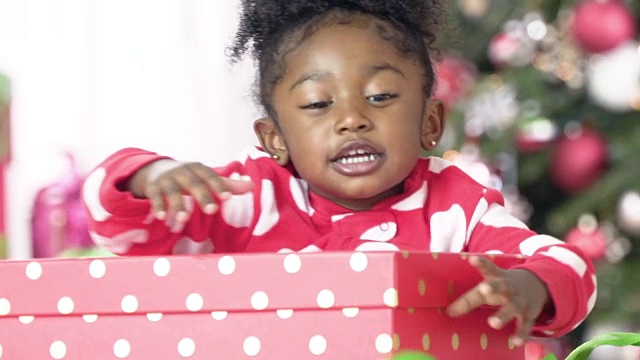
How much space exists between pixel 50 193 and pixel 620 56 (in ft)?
4.38

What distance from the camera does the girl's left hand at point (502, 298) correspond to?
84cm

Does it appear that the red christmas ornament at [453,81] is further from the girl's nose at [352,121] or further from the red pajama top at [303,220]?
the girl's nose at [352,121]

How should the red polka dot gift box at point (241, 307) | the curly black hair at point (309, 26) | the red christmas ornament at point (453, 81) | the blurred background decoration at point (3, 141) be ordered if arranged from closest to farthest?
the red polka dot gift box at point (241, 307), the curly black hair at point (309, 26), the red christmas ornament at point (453, 81), the blurred background decoration at point (3, 141)

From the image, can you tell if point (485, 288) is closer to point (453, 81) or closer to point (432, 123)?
point (432, 123)

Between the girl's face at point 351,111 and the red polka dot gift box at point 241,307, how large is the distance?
8.5 inches

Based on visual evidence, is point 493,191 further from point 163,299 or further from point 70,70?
point 70,70

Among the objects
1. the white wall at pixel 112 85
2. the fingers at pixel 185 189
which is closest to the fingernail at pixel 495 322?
the fingers at pixel 185 189

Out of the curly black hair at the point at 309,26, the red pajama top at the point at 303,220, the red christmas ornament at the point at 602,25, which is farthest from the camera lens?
the red christmas ornament at the point at 602,25

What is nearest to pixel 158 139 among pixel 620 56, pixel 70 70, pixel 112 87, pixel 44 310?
pixel 112 87

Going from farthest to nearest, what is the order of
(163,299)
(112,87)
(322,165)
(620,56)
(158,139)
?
(112,87) < (158,139) < (620,56) < (322,165) < (163,299)

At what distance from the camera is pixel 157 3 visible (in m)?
2.72

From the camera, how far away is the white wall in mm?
2570

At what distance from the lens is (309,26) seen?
1175 millimetres

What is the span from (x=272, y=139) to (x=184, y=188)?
279 mm
